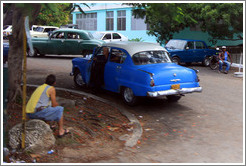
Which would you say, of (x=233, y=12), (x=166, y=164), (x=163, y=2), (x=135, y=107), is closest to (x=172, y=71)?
(x=135, y=107)

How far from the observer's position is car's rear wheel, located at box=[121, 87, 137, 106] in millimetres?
10062

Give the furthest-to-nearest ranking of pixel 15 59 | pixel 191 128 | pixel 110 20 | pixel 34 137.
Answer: pixel 110 20
pixel 15 59
pixel 191 128
pixel 34 137

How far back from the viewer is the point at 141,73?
955 cm

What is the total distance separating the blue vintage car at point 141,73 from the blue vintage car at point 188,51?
8.77m

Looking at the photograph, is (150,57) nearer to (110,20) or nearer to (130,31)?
(130,31)

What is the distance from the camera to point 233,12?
65.2ft

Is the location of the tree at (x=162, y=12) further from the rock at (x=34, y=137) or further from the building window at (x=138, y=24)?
the building window at (x=138, y=24)

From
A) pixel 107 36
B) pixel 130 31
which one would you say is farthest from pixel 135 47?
pixel 130 31

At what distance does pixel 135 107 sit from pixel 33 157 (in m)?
4.41

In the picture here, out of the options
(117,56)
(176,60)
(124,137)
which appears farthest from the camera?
(176,60)

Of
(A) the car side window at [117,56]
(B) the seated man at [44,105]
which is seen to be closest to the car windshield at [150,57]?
(A) the car side window at [117,56]

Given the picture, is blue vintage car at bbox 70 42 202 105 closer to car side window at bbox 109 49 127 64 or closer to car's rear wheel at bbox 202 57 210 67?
car side window at bbox 109 49 127 64

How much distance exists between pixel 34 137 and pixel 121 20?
96.6ft

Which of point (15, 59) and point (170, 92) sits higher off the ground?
point (15, 59)
